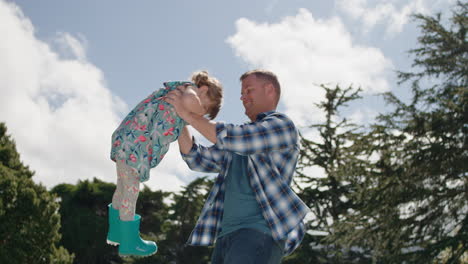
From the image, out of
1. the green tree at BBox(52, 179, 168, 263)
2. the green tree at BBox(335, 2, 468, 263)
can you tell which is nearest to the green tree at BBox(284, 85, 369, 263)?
the green tree at BBox(335, 2, 468, 263)

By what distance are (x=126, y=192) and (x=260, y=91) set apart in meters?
0.82

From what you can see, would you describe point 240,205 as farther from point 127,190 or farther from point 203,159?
point 127,190

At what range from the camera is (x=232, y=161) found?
239cm

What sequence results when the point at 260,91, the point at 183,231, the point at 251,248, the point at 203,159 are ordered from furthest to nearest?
the point at 183,231, the point at 203,159, the point at 260,91, the point at 251,248

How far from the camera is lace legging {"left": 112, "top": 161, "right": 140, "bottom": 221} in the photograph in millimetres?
2176

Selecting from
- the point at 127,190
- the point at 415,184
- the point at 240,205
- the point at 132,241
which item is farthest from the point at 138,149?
the point at 415,184

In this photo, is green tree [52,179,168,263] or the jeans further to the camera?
green tree [52,179,168,263]

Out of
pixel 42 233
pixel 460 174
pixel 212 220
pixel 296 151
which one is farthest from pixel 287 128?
pixel 42 233

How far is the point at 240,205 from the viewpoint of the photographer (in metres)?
2.17

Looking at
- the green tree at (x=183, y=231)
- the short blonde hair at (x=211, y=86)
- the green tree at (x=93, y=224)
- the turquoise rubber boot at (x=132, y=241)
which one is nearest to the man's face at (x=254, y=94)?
the short blonde hair at (x=211, y=86)

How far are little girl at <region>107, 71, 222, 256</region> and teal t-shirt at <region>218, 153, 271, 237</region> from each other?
13.5 inches

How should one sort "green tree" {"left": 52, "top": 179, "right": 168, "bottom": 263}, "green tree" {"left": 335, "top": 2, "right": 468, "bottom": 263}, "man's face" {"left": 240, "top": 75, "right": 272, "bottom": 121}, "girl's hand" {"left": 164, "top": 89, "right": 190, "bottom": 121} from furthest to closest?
"green tree" {"left": 52, "top": 179, "right": 168, "bottom": 263} < "green tree" {"left": 335, "top": 2, "right": 468, "bottom": 263} < "man's face" {"left": 240, "top": 75, "right": 272, "bottom": 121} < "girl's hand" {"left": 164, "top": 89, "right": 190, "bottom": 121}

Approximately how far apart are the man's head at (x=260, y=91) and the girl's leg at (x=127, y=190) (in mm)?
667

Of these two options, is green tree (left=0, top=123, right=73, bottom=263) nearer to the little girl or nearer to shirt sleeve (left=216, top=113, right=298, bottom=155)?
the little girl
